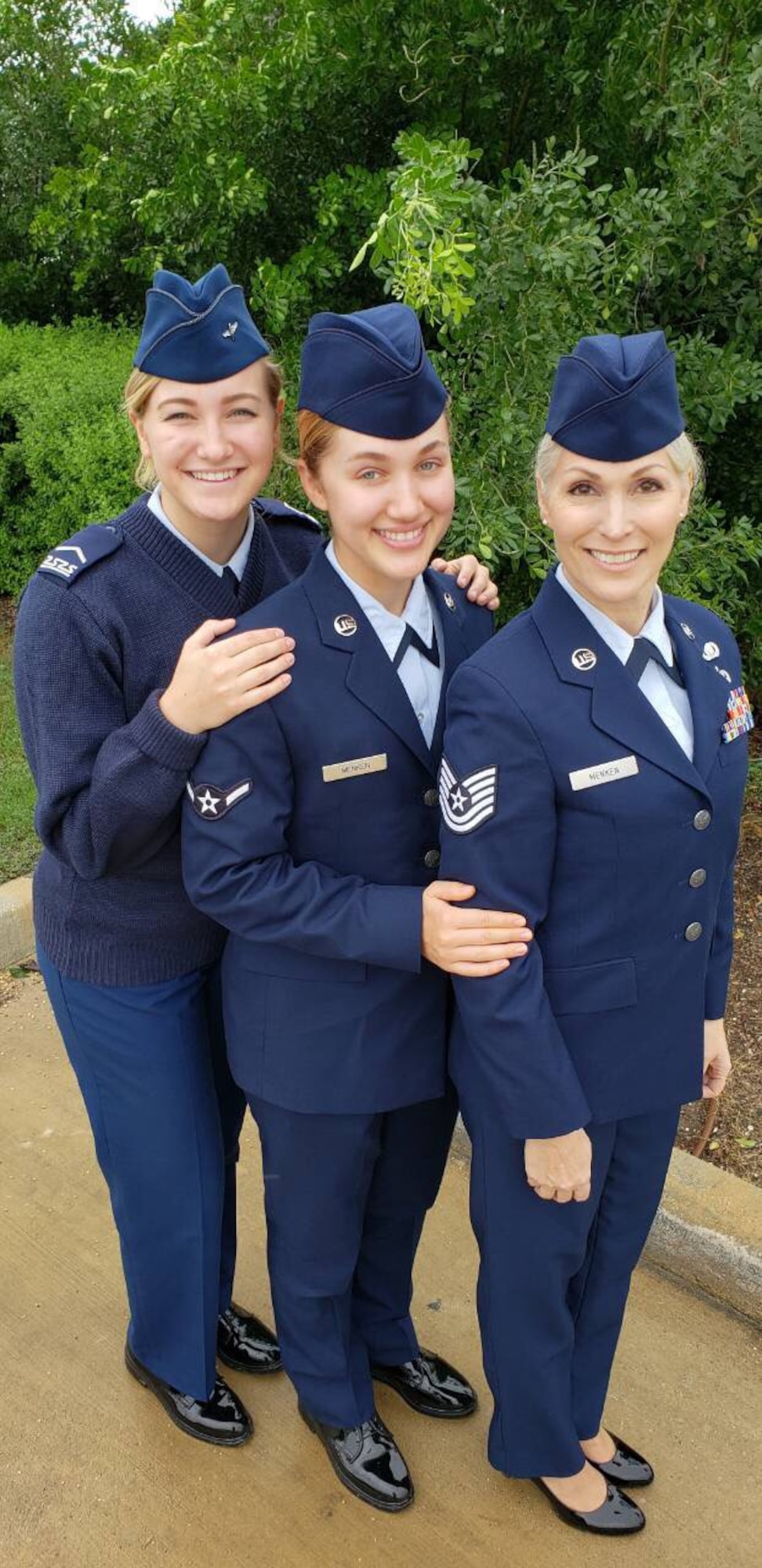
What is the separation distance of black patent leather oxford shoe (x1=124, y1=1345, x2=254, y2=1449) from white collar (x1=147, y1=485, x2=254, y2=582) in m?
→ 1.51

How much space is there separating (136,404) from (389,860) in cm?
78

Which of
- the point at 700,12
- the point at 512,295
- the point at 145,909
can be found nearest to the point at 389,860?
the point at 145,909

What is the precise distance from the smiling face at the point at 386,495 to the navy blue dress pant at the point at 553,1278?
85cm

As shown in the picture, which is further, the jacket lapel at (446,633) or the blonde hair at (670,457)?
the jacket lapel at (446,633)

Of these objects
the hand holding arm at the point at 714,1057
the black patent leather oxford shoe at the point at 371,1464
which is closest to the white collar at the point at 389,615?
the hand holding arm at the point at 714,1057

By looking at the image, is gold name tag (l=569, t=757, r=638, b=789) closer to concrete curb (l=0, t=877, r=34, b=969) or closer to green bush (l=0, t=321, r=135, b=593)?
concrete curb (l=0, t=877, r=34, b=969)

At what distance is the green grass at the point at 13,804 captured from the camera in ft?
13.9

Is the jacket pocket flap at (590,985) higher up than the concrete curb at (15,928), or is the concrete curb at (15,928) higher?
the jacket pocket flap at (590,985)

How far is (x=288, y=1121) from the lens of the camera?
1.99 metres

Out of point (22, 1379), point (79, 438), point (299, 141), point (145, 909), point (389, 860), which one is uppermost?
point (299, 141)

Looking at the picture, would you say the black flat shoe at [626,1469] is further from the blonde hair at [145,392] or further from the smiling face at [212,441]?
the blonde hair at [145,392]

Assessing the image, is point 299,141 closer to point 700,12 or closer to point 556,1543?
point 700,12

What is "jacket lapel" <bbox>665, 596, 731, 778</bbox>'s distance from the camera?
1777 mm

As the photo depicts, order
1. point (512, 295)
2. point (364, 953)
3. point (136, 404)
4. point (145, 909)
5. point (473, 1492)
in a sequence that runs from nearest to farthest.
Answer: point (364, 953) → point (136, 404) → point (145, 909) → point (473, 1492) → point (512, 295)
